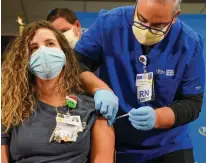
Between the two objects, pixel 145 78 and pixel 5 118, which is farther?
pixel 145 78

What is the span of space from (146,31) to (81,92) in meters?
0.39

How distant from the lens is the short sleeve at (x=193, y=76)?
1575 millimetres

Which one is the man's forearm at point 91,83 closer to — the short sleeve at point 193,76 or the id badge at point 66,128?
the id badge at point 66,128

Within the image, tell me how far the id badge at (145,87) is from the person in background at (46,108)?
201mm

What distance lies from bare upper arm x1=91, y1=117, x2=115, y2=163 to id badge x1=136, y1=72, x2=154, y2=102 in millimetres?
196

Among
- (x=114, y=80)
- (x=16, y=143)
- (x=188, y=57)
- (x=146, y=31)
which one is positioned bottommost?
(x=16, y=143)

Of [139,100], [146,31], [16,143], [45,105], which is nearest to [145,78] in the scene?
[139,100]

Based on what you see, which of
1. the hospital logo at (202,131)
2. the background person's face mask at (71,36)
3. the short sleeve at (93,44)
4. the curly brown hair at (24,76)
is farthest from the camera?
the hospital logo at (202,131)

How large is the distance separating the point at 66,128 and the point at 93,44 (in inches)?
16.8

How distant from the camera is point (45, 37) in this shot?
1564 millimetres

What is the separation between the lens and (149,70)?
61.6 inches

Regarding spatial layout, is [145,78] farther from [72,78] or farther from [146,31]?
[72,78]

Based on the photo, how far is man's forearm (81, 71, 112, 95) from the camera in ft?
4.92

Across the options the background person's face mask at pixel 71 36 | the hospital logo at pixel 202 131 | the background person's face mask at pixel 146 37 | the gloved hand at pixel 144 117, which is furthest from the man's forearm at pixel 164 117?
the hospital logo at pixel 202 131
